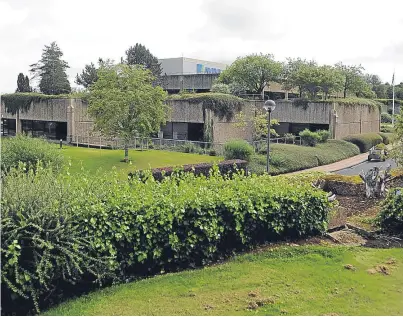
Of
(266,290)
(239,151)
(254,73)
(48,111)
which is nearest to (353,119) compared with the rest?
(254,73)

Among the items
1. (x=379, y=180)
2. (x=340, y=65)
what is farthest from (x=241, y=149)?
(x=340, y=65)

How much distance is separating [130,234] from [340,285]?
9.53ft

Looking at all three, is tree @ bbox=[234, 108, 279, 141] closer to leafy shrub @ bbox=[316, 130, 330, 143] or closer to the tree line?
leafy shrub @ bbox=[316, 130, 330, 143]

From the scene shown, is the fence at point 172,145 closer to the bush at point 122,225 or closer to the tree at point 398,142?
the tree at point 398,142

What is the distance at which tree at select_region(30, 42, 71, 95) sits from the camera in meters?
46.6

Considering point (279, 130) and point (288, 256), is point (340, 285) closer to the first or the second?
point (288, 256)

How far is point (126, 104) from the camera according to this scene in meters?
23.2

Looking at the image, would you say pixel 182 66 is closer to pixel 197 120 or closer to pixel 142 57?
pixel 142 57

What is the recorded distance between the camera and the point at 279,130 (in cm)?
3806

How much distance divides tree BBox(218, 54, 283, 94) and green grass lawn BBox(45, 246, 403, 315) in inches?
1348

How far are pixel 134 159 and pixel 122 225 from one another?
18.9 m

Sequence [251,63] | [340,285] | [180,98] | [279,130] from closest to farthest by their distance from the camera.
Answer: [340,285], [180,98], [279,130], [251,63]

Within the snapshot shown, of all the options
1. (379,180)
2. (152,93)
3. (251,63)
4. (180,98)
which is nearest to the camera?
(379,180)

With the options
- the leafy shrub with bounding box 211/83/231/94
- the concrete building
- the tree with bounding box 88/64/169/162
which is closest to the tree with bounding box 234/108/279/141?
the concrete building
